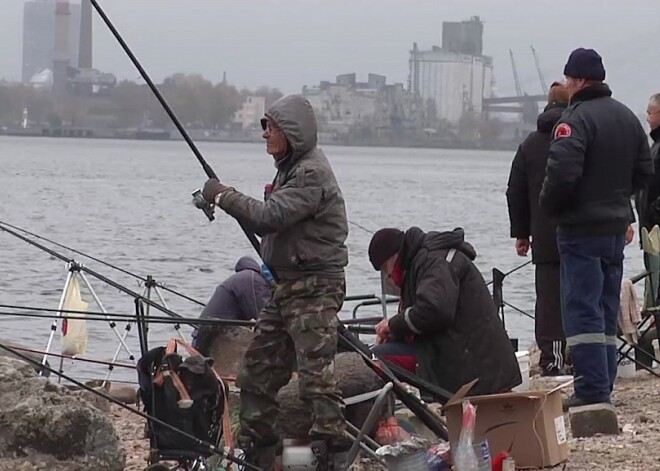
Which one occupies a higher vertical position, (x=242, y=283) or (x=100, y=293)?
(x=242, y=283)

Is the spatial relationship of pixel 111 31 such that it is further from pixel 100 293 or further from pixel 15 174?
pixel 15 174

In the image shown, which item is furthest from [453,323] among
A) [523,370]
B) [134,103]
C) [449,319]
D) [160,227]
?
[134,103]

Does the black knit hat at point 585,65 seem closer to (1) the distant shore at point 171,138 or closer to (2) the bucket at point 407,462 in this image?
(2) the bucket at point 407,462

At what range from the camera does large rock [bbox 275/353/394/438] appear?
22.0 feet

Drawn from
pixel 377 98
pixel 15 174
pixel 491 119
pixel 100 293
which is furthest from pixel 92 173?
pixel 100 293

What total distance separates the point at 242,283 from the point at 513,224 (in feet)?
5.52

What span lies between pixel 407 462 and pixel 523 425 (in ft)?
2.33

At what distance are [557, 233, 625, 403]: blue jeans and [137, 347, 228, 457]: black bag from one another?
2016 mm

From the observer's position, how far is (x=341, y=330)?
21.5 feet

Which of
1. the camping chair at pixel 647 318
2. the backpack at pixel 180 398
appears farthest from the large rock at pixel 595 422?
the backpack at pixel 180 398

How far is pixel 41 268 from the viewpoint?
2297 centimetres

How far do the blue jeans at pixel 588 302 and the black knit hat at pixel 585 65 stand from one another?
2.55ft

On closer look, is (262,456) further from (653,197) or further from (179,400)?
(653,197)

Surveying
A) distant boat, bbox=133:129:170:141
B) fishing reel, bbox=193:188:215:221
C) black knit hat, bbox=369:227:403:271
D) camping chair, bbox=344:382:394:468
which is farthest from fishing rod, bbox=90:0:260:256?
distant boat, bbox=133:129:170:141
